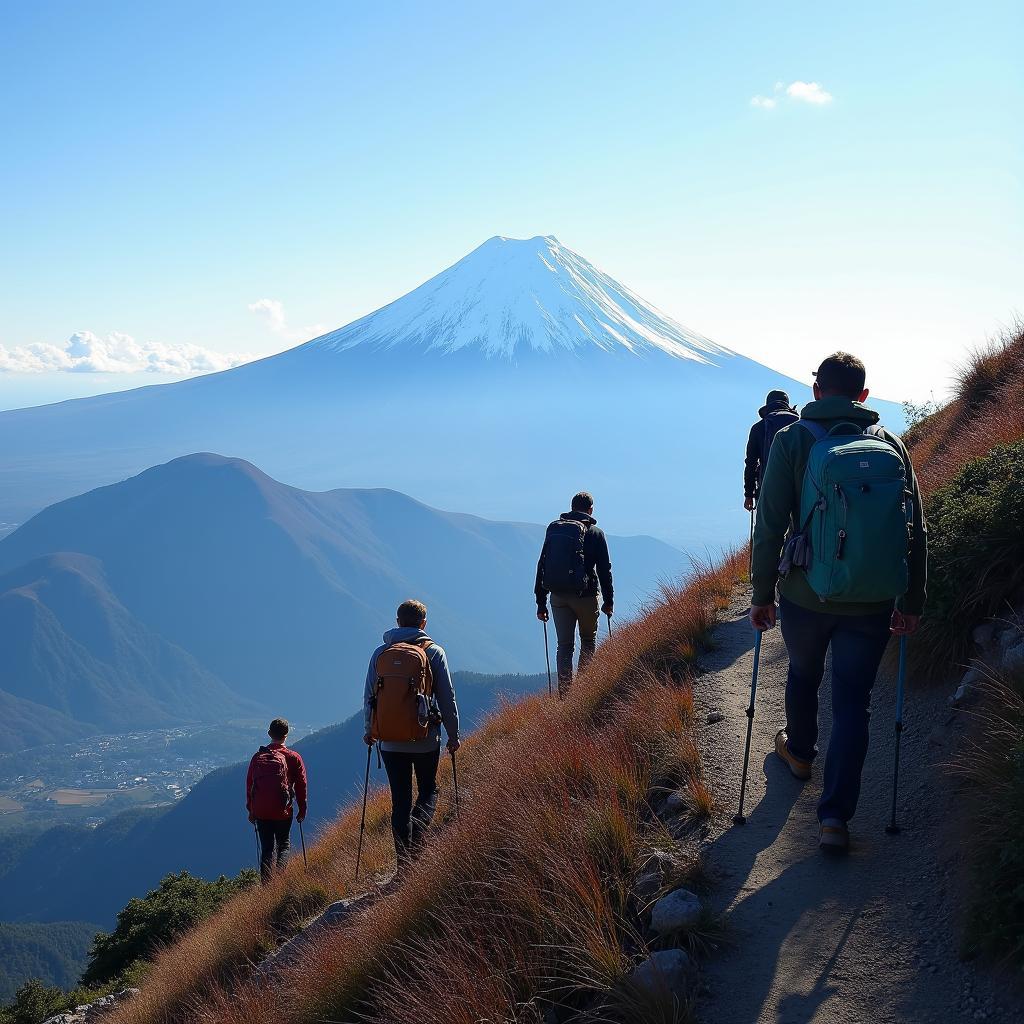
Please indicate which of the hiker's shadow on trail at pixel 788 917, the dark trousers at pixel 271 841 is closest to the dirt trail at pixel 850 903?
the hiker's shadow on trail at pixel 788 917

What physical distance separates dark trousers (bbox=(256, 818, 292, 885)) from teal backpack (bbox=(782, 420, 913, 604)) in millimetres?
7440

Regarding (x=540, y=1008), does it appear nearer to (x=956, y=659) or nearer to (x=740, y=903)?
(x=740, y=903)

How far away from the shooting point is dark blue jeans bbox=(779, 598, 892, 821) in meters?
3.66

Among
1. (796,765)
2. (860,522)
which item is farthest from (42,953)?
(860,522)

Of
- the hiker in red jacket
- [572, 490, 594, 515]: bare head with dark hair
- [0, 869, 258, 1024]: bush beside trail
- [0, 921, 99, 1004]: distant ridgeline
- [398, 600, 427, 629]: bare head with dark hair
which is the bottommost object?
[0, 921, 99, 1004]: distant ridgeline

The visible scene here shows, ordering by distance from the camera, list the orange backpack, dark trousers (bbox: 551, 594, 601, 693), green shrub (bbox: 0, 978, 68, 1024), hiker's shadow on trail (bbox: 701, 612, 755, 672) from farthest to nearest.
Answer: green shrub (bbox: 0, 978, 68, 1024)
dark trousers (bbox: 551, 594, 601, 693)
hiker's shadow on trail (bbox: 701, 612, 755, 672)
the orange backpack

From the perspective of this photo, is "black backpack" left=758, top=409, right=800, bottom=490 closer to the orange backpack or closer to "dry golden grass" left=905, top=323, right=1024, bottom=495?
"dry golden grass" left=905, top=323, right=1024, bottom=495

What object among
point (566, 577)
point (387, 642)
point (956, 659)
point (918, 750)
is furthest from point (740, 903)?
point (566, 577)

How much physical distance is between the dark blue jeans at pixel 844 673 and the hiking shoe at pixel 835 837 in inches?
1.3

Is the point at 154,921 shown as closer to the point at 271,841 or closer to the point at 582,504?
the point at 271,841

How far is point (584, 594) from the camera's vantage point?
8.52m

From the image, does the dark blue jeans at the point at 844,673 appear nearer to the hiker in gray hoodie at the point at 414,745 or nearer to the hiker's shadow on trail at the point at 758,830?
the hiker's shadow on trail at the point at 758,830

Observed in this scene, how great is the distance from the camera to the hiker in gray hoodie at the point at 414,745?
5957mm

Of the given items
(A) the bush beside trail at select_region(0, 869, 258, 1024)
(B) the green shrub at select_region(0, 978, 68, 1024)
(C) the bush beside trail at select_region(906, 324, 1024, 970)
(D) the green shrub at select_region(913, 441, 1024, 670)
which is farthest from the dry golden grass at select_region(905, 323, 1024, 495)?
(B) the green shrub at select_region(0, 978, 68, 1024)
